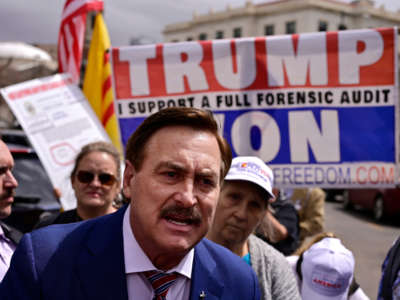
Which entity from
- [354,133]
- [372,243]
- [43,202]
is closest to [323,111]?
[354,133]

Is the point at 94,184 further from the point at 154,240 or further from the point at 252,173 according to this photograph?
the point at 154,240

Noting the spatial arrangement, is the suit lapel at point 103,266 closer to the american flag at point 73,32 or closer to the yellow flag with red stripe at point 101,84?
the yellow flag with red stripe at point 101,84

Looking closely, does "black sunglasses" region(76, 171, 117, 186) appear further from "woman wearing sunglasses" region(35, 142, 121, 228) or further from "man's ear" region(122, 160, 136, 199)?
"man's ear" region(122, 160, 136, 199)

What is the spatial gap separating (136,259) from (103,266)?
108 millimetres

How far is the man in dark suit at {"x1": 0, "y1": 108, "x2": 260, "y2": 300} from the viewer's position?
1394 millimetres

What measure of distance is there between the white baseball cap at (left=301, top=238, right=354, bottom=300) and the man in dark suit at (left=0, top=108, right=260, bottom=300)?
115cm

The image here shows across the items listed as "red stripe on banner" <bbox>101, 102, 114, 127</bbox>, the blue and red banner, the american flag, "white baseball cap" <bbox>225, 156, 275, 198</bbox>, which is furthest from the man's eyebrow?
the american flag

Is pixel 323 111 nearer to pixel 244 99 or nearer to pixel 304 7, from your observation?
pixel 244 99

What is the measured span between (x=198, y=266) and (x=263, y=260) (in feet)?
2.49

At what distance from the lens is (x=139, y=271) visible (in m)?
1.47

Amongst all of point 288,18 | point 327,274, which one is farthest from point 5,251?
point 288,18

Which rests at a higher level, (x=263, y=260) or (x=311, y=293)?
(x=263, y=260)

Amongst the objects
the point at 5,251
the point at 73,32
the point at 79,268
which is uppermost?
the point at 73,32

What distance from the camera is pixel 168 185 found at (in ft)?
4.65
